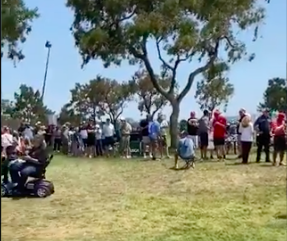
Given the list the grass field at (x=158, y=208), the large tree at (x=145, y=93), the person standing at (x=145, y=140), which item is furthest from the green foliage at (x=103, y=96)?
the grass field at (x=158, y=208)

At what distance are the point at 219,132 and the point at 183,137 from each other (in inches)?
83.0

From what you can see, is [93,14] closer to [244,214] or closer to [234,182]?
[234,182]

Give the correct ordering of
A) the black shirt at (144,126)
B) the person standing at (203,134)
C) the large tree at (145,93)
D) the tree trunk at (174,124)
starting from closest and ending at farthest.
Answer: the person standing at (203,134), the black shirt at (144,126), the tree trunk at (174,124), the large tree at (145,93)

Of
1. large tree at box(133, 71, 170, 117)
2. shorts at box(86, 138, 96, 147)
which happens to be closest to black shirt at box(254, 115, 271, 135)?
shorts at box(86, 138, 96, 147)

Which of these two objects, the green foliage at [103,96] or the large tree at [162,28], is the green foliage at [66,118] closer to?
the large tree at [162,28]

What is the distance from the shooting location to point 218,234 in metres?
7.57

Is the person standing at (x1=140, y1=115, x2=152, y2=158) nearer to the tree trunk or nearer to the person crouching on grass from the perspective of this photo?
the tree trunk

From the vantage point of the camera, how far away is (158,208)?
9.55 metres

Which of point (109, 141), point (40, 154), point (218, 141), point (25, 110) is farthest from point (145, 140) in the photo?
point (40, 154)

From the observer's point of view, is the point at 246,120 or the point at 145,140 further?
the point at 145,140

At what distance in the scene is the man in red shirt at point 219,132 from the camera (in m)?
17.8

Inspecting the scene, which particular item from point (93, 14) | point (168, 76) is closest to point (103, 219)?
point (93, 14)

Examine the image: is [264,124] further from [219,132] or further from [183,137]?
[183,137]

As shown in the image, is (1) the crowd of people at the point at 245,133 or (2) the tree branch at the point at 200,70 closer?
(1) the crowd of people at the point at 245,133
